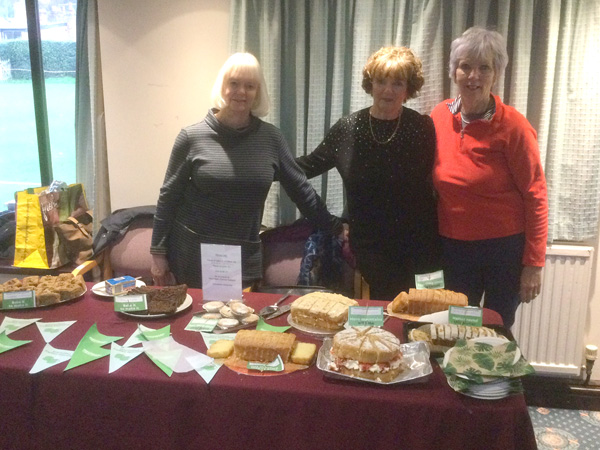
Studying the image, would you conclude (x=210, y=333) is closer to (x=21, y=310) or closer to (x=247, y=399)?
(x=247, y=399)

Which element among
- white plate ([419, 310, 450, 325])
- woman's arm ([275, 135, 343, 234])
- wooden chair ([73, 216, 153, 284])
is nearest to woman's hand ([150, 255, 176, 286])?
wooden chair ([73, 216, 153, 284])

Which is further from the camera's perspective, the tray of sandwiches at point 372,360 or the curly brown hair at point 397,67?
the curly brown hair at point 397,67

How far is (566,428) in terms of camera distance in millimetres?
2494

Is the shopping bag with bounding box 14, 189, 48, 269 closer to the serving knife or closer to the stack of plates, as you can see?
the serving knife

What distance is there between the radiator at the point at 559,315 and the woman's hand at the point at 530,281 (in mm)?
614

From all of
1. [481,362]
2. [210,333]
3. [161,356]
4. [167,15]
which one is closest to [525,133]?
[481,362]

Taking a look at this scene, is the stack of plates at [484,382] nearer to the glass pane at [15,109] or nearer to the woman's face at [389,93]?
the woman's face at [389,93]

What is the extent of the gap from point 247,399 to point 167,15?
2102 millimetres

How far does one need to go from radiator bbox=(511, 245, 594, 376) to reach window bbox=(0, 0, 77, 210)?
2765mm

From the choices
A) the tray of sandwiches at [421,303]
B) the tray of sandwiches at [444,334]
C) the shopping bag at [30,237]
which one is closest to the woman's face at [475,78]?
the tray of sandwiches at [421,303]

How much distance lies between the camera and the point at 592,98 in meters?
2.34

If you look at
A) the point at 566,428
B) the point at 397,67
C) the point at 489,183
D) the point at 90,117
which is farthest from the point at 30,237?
the point at 566,428

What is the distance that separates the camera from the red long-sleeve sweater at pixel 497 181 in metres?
1.88

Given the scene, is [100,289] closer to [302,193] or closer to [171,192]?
[171,192]
